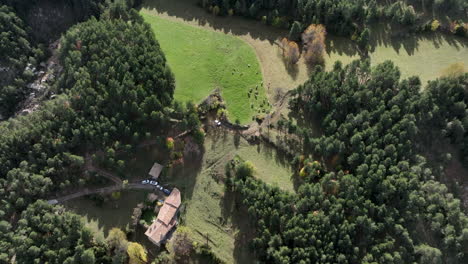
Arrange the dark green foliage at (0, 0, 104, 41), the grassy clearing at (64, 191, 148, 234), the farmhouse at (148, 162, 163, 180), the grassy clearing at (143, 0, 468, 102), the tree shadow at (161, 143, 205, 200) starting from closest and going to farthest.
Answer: the grassy clearing at (64, 191, 148, 234), the tree shadow at (161, 143, 205, 200), the farmhouse at (148, 162, 163, 180), the grassy clearing at (143, 0, 468, 102), the dark green foliage at (0, 0, 104, 41)

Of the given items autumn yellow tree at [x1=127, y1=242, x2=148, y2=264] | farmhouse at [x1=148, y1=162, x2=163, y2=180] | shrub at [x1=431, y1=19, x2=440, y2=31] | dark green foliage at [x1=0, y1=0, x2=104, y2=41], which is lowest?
autumn yellow tree at [x1=127, y1=242, x2=148, y2=264]

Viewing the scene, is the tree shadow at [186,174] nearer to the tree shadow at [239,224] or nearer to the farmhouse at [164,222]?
the farmhouse at [164,222]

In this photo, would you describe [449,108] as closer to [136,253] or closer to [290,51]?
[290,51]

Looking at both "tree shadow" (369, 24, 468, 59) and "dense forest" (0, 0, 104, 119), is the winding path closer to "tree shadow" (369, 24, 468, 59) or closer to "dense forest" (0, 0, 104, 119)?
"dense forest" (0, 0, 104, 119)

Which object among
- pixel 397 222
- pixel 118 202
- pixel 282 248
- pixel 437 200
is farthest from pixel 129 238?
pixel 437 200

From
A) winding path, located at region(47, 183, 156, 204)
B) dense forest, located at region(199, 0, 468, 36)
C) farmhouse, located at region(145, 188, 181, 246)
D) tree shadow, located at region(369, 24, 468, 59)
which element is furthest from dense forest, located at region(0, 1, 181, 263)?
tree shadow, located at region(369, 24, 468, 59)

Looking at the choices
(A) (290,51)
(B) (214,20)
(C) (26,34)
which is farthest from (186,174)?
(C) (26,34)

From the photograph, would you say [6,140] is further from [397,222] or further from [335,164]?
[397,222]
